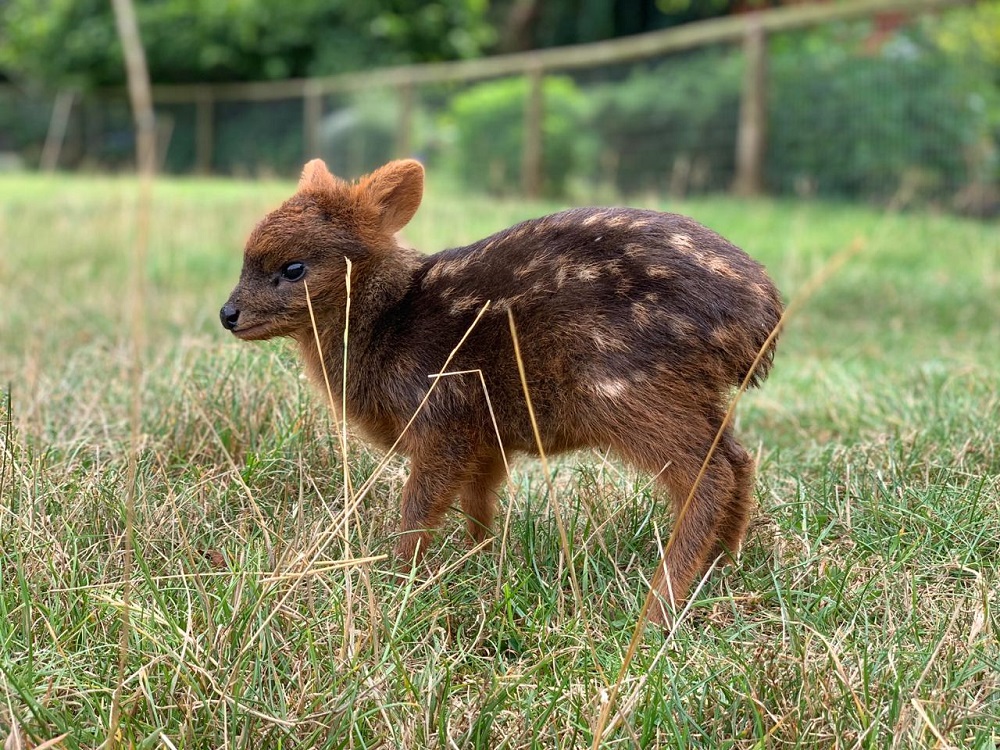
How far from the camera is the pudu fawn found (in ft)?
Answer: 8.26

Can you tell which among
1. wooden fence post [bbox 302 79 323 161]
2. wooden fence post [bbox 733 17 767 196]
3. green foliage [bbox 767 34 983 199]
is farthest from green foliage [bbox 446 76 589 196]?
wooden fence post [bbox 302 79 323 161]

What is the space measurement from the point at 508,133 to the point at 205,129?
1078 cm

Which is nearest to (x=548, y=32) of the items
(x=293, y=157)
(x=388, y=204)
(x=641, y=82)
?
(x=293, y=157)

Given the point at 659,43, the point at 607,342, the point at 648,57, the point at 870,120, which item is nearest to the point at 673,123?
the point at 648,57

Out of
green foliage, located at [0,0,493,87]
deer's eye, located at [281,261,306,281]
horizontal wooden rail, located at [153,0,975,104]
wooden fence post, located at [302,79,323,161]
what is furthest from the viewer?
green foliage, located at [0,0,493,87]

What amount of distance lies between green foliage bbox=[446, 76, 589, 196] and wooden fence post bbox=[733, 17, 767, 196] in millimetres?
3516

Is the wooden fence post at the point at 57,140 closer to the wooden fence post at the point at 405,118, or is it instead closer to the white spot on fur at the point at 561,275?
the white spot on fur at the point at 561,275

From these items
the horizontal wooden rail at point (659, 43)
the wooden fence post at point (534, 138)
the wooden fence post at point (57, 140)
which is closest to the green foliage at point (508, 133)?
the wooden fence post at point (534, 138)

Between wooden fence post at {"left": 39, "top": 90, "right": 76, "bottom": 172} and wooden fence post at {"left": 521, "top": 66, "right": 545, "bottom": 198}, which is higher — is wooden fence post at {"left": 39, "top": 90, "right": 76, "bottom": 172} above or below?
above

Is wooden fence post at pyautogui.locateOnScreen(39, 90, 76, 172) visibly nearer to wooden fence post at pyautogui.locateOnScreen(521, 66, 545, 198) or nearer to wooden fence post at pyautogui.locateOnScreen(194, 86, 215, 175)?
wooden fence post at pyautogui.locateOnScreen(521, 66, 545, 198)

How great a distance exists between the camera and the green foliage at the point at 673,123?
11758 millimetres

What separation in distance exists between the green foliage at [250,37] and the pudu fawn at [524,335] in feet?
76.3

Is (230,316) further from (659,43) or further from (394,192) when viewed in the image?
(659,43)

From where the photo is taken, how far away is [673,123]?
12508mm
